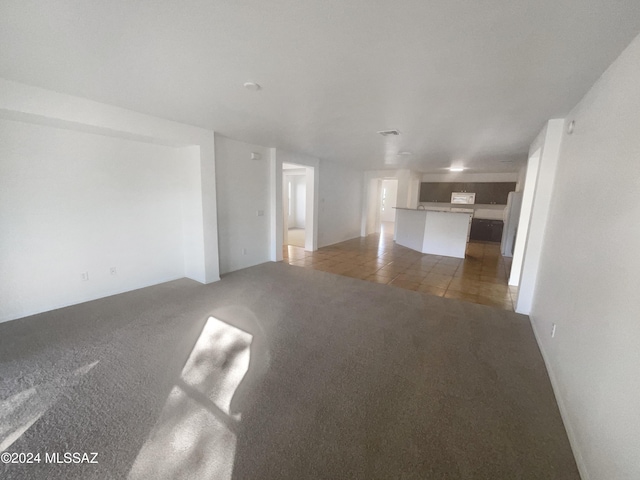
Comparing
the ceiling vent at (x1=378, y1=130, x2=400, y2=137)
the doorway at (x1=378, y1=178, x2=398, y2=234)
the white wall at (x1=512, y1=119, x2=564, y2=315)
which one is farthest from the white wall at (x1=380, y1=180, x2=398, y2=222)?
the white wall at (x1=512, y1=119, x2=564, y2=315)

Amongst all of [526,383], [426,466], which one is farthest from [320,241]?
[426,466]

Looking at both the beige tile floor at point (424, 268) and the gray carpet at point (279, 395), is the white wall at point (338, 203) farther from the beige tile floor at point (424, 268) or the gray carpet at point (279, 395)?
the gray carpet at point (279, 395)

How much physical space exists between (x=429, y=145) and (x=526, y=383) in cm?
377

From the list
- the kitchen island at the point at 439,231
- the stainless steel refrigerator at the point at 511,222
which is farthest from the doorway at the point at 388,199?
the stainless steel refrigerator at the point at 511,222

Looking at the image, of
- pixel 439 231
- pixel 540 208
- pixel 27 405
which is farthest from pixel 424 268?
pixel 27 405

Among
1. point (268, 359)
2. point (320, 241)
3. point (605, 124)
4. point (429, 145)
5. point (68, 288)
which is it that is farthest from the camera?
point (320, 241)

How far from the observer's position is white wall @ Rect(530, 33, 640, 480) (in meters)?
1.12

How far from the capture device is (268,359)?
7.35 feet

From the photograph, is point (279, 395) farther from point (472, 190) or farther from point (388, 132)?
point (472, 190)

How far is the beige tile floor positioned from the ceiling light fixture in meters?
3.43

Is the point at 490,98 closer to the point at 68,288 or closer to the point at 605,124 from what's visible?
the point at 605,124

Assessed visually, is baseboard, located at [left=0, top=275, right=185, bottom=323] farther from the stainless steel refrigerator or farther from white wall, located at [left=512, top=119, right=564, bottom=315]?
the stainless steel refrigerator

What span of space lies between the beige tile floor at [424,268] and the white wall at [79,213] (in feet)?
9.13

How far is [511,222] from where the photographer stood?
6.09 metres
